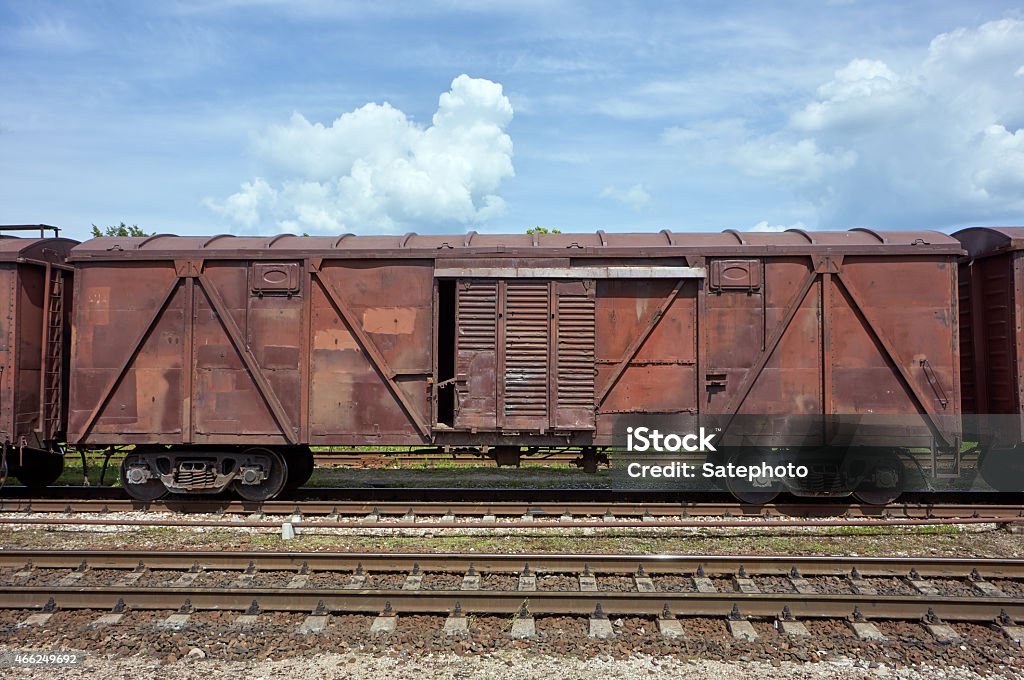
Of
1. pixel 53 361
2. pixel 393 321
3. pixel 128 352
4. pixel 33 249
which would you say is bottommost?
pixel 53 361

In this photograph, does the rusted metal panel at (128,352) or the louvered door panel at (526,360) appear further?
the rusted metal panel at (128,352)

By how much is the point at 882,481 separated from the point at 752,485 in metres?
1.85

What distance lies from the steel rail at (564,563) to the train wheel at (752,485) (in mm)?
2211

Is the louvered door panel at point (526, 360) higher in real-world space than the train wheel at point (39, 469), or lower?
higher

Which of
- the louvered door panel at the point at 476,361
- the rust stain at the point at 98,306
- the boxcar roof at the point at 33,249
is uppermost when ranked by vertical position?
the boxcar roof at the point at 33,249

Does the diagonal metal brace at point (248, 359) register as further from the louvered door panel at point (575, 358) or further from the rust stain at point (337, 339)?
the louvered door panel at point (575, 358)

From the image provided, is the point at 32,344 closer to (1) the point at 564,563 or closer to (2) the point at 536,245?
(2) the point at 536,245

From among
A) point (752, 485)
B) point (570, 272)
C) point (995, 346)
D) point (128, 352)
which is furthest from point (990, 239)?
point (128, 352)

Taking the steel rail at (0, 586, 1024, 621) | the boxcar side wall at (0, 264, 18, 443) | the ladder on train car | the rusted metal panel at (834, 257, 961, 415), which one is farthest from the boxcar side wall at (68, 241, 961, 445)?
the steel rail at (0, 586, 1024, 621)

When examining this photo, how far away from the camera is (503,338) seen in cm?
900

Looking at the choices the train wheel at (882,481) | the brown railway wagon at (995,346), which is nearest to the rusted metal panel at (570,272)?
the train wheel at (882,481)

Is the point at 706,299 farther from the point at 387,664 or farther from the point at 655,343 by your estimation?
the point at 387,664

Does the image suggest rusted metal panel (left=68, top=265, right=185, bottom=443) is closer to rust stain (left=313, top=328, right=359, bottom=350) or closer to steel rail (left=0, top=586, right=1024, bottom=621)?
rust stain (left=313, top=328, right=359, bottom=350)

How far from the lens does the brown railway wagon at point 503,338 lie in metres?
8.97
